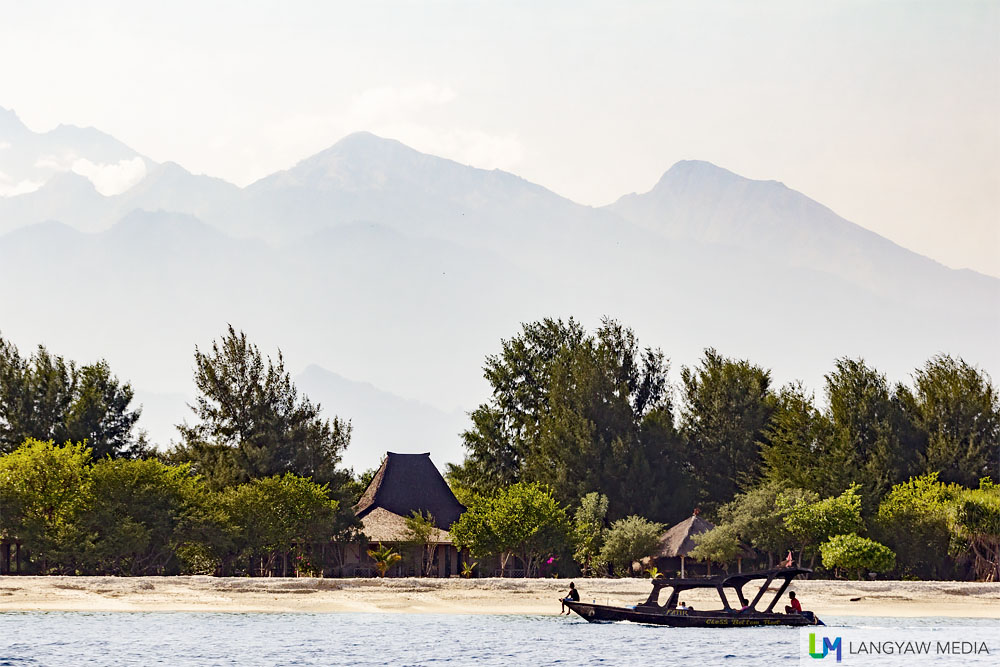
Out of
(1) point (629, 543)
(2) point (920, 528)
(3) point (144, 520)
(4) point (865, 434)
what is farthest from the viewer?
(4) point (865, 434)

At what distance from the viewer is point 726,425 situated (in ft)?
233

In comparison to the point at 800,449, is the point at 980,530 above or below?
below

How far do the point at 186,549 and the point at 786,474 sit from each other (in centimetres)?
3076

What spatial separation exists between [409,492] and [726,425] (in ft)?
61.6

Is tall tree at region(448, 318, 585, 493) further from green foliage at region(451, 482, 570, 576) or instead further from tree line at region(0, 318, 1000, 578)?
green foliage at region(451, 482, 570, 576)

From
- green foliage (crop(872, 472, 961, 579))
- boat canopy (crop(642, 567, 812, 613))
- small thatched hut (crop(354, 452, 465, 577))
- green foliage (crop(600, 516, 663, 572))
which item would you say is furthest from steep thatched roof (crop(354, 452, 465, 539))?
boat canopy (crop(642, 567, 812, 613))

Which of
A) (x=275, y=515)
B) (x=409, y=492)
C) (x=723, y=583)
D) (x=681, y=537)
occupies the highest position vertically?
(x=409, y=492)

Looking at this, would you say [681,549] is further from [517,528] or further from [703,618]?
[703,618]

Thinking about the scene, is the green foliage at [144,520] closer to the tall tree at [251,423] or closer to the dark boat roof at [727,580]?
the tall tree at [251,423]

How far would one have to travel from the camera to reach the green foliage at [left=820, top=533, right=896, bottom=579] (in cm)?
5694

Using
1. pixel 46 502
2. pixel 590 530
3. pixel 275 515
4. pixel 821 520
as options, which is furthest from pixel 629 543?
pixel 46 502

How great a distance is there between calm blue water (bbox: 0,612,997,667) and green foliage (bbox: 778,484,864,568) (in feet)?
39.8

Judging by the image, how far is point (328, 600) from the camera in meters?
52.2

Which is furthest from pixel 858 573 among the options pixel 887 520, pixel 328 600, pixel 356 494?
pixel 356 494
